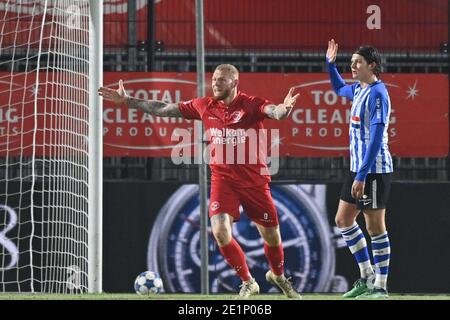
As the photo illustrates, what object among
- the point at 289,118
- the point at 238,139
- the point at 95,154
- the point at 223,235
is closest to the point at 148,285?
the point at 95,154

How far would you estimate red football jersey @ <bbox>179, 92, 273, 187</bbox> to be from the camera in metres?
11.3

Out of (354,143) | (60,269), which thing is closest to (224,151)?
(354,143)

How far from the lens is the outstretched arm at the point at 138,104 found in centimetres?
1152

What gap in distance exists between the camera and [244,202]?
11406mm

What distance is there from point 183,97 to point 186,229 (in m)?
1.56

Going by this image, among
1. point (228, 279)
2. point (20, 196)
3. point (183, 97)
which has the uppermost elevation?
point (183, 97)

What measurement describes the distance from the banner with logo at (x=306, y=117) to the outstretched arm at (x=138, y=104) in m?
3.74

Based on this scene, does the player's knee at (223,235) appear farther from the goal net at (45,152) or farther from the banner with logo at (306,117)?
the banner with logo at (306,117)

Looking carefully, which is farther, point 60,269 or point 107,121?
point 107,121

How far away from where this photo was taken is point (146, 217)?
15469 millimetres

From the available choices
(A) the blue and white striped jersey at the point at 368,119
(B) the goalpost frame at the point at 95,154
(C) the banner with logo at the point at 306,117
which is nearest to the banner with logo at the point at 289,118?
(C) the banner with logo at the point at 306,117

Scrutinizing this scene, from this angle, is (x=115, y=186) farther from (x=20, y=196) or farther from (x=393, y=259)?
(x=393, y=259)
